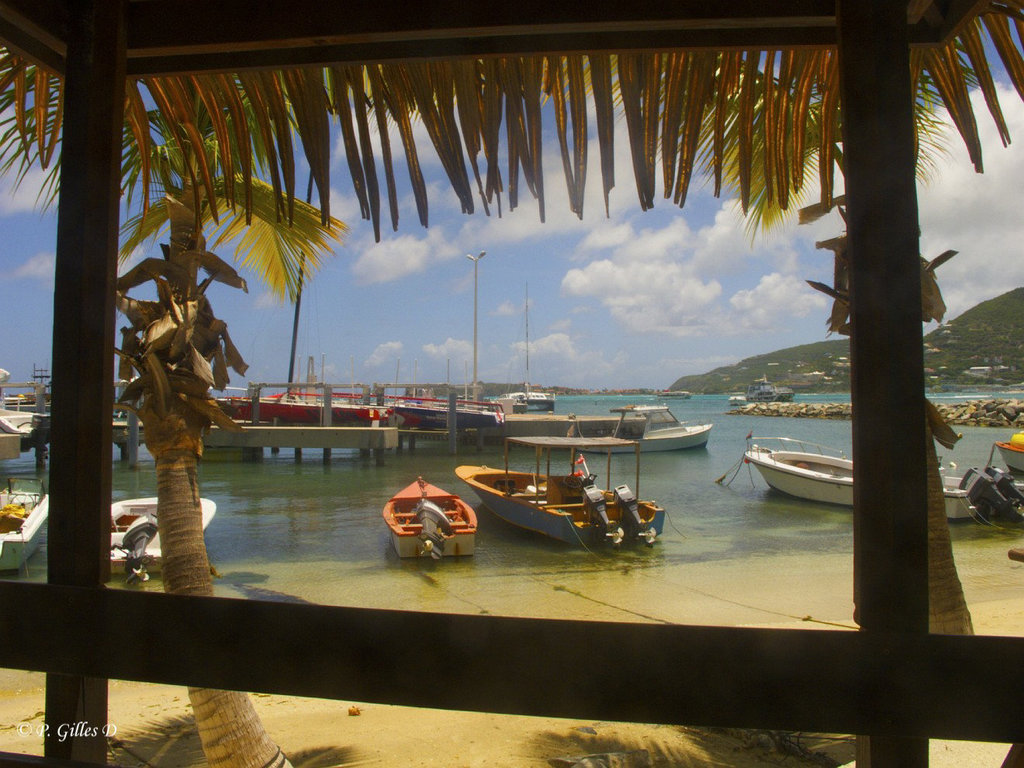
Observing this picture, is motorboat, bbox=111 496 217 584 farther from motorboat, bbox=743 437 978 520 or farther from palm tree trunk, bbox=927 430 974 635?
motorboat, bbox=743 437 978 520

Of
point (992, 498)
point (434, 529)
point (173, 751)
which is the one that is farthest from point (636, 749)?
point (992, 498)

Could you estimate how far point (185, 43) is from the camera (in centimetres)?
168

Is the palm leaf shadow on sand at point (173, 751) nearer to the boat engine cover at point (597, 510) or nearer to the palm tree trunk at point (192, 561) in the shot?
the palm tree trunk at point (192, 561)

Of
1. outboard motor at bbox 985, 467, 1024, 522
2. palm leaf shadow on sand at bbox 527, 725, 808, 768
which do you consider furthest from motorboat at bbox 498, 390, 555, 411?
palm leaf shadow on sand at bbox 527, 725, 808, 768

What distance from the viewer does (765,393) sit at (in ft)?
356

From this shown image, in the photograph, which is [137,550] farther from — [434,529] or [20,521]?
[434,529]

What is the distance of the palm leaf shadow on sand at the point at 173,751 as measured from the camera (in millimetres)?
4543

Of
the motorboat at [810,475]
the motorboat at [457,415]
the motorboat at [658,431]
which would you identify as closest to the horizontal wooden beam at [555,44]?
the motorboat at [810,475]

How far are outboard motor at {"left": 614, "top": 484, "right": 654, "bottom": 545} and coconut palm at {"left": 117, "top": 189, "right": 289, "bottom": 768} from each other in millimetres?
10894

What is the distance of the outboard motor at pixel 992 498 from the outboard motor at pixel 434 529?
498 inches

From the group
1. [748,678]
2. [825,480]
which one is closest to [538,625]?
[748,678]

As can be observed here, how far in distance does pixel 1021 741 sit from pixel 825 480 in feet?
66.0

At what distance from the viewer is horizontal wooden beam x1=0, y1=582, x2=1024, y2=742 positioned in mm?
1052

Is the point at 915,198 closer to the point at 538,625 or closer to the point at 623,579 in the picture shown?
the point at 538,625
